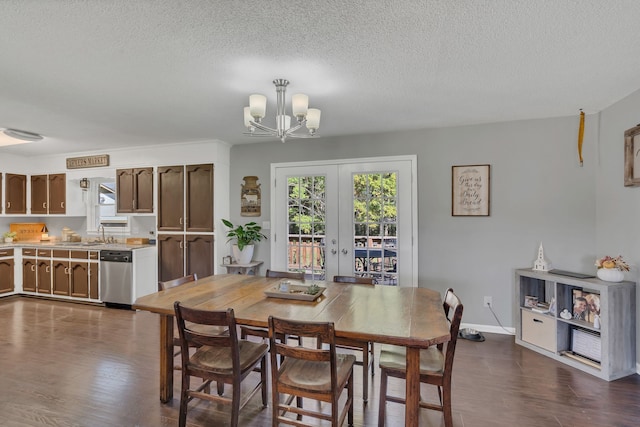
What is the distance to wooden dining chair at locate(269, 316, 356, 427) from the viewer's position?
1.67m

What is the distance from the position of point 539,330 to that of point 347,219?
2338 mm

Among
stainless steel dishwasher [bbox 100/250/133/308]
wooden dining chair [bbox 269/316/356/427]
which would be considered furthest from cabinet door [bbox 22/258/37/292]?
wooden dining chair [bbox 269/316/356/427]

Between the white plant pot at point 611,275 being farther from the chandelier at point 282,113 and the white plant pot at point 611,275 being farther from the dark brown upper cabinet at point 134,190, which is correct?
the dark brown upper cabinet at point 134,190

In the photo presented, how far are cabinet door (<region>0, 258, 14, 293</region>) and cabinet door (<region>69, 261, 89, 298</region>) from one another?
1.18 m

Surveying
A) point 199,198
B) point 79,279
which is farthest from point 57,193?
point 199,198

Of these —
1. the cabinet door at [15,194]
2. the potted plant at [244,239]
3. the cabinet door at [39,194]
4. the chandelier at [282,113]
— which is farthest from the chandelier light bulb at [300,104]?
the cabinet door at [15,194]

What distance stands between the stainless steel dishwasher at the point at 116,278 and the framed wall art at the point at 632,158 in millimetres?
5673

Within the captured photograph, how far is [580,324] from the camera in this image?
2.90m

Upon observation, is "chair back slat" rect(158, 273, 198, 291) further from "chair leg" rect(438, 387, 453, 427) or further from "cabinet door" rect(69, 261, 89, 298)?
"cabinet door" rect(69, 261, 89, 298)

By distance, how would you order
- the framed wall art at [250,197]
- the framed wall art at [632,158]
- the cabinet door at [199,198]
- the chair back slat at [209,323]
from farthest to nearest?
1. the framed wall art at [250,197]
2. the cabinet door at [199,198]
3. the framed wall art at [632,158]
4. the chair back slat at [209,323]

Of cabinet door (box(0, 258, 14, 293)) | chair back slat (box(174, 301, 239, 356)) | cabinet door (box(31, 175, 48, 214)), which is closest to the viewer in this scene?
chair back slat (box(174, 301, 239, 356))

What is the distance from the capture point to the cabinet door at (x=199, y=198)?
4.60 metres

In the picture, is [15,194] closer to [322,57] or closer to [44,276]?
[44,276]

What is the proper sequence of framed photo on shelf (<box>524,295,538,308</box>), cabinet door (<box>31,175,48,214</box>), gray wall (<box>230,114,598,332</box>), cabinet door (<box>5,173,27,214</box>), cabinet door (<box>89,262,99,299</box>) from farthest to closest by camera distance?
cabinet door (<box>31,175,48,214</box>)
cabinet door (<box>5,173,27,214</box>)
cabinet door (<box>89,262,99,299</box>)
gray wall (<box>230,114,598,332</box>)
framed photo on shelf (<box>524,295,538,308</box>)
